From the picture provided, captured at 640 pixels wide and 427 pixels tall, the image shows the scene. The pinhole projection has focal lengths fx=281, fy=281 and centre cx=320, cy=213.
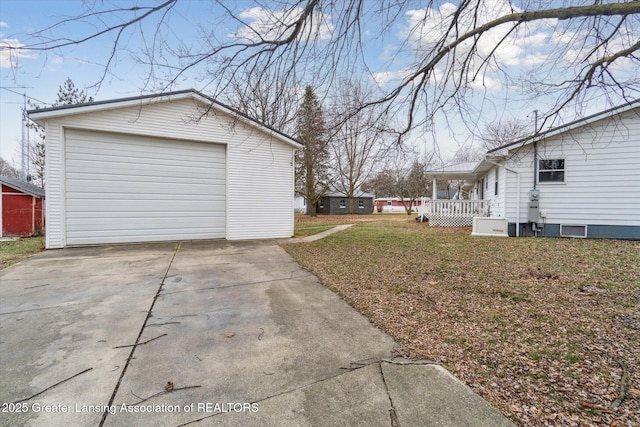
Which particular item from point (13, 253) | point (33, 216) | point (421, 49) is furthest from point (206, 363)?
point (33, 216)

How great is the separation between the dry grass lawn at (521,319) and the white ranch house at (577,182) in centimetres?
311

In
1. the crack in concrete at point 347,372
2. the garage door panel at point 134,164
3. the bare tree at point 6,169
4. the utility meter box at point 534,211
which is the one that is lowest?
the crack in concrete at point 347,372

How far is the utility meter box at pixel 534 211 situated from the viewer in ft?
31.1

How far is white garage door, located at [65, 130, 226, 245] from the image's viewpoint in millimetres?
7566

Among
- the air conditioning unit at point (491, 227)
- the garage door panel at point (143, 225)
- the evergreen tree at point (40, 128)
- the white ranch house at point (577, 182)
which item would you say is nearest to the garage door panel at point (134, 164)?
→ the garage door panel at point (143, 225)

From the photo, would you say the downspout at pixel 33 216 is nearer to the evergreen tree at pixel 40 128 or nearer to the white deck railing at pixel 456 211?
the evergreen tree at pixel 40 128

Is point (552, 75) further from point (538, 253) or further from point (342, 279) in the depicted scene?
point (538, 253)

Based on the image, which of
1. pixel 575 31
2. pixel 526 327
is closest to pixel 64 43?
pixel 526 327

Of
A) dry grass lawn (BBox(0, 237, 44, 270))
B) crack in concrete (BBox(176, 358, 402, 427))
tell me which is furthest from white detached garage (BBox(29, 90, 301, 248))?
crack in concrete (BBox(176, 358, 402, 427))

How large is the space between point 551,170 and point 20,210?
63.3 feet

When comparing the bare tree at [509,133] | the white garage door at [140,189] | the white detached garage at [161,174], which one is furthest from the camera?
the white garage door at [140,189]

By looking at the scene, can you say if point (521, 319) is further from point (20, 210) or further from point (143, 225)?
point (20, 210)

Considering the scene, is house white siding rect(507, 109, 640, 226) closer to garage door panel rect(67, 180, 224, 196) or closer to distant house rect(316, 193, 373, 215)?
garage door panel rect(67, 180, 224, 196)

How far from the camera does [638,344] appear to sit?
253 centimetres
